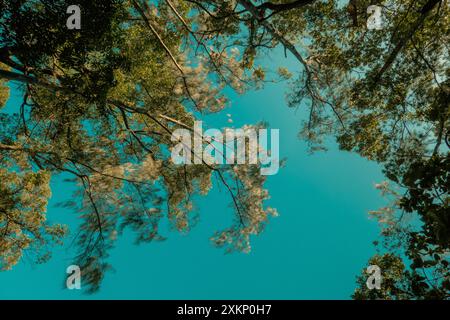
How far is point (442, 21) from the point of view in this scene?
438 cm

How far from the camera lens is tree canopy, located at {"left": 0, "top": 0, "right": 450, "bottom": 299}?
3.85 metres

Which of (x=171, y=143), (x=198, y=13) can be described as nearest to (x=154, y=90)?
(x=171, y=143)

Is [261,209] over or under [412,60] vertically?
under

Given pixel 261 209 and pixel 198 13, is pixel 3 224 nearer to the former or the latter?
pixel 261 209

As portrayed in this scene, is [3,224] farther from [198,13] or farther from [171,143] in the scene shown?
[198,13]

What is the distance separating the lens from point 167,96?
6.13m

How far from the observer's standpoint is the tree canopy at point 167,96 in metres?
3.85

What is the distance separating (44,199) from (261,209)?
4.20 meters

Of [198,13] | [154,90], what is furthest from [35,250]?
[198,13]

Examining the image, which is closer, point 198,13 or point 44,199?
point 44,199
